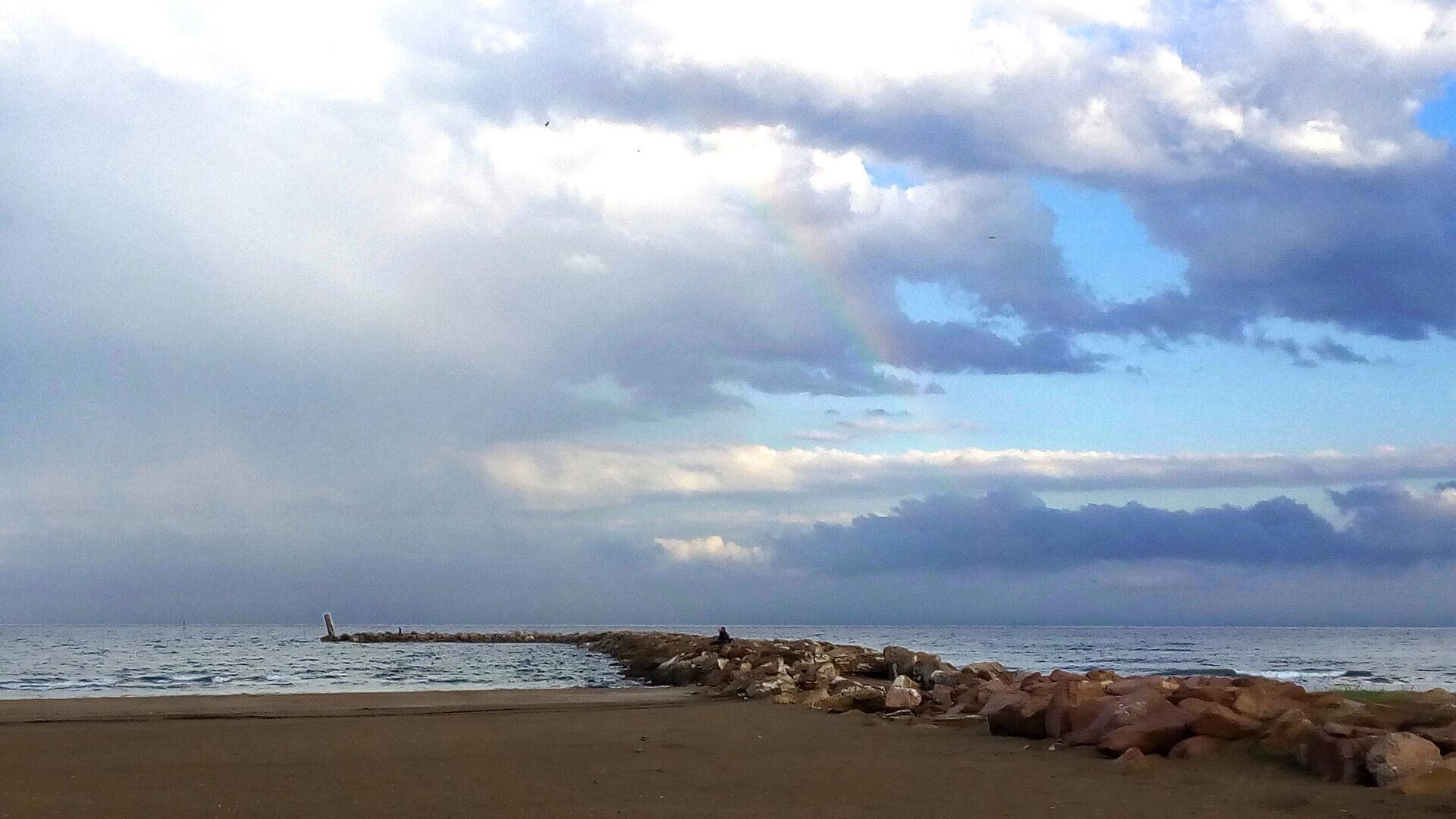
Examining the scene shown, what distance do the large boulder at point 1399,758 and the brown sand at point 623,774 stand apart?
6.4 inches

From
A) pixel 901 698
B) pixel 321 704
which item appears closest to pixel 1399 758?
pixel 901 698

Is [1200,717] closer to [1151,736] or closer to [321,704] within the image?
[1151,736]

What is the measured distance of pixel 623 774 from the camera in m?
8.69

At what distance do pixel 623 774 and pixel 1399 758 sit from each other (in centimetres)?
517

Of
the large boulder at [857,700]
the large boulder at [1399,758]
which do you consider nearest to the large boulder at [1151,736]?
the large boulder at [1399,758]

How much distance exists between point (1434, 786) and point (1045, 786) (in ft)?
7.22

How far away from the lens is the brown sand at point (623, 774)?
6.91 meters

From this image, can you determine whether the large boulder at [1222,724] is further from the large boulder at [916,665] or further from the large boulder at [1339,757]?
the large boulder at [916,665]

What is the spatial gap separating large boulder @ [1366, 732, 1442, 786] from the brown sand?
0.16 metres

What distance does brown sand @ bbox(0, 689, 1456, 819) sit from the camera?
6.91 meters

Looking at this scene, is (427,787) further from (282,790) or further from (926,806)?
(926,806)

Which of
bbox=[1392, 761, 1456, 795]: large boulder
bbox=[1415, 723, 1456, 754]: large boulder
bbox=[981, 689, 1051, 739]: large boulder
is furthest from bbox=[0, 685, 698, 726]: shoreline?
bbox=[1392, 761, 1456, 795]: large boulder

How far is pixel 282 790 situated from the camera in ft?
26.6

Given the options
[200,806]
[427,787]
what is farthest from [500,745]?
[200,806]
